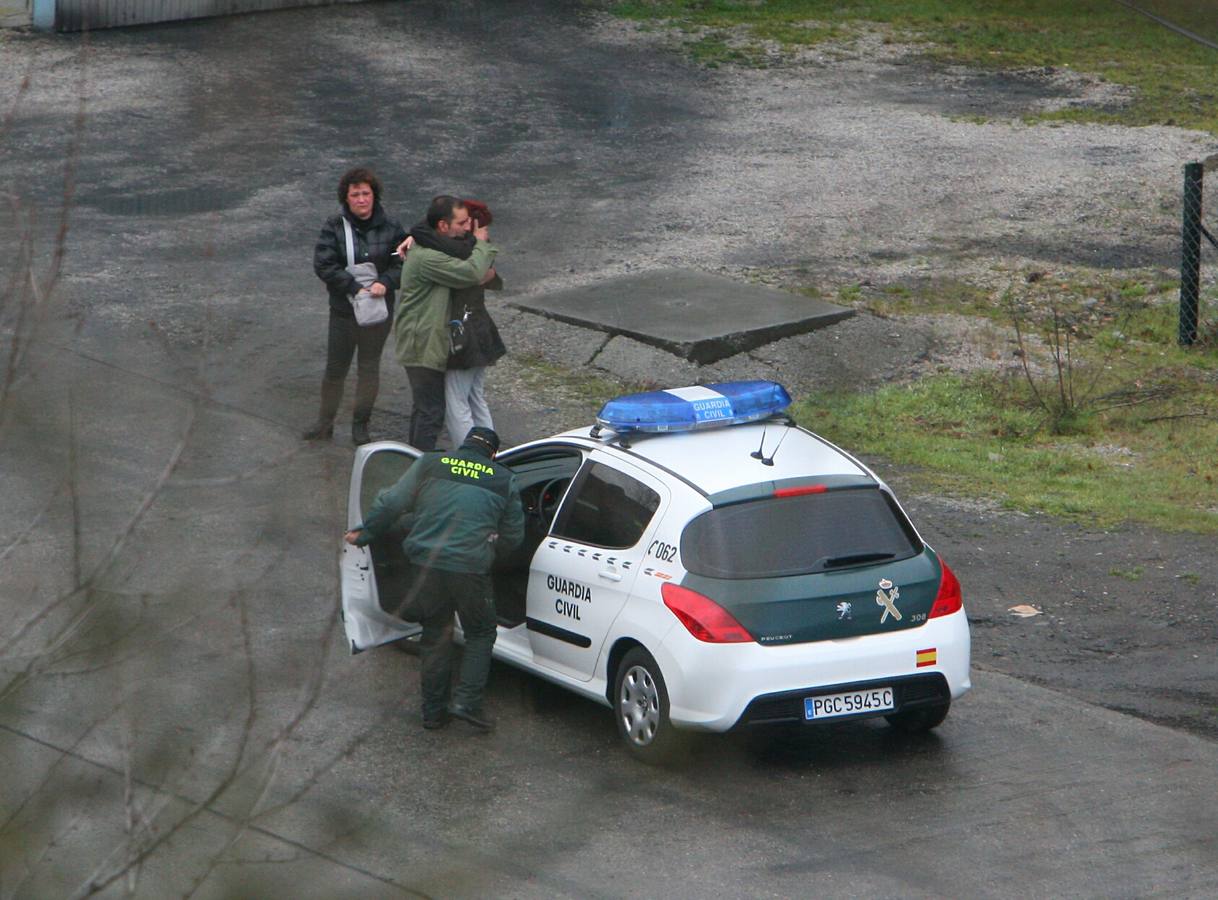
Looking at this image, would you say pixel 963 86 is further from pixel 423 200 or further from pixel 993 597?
pixel 993 597

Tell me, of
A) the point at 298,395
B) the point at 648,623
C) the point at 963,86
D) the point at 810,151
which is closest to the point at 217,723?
the point at 648,623

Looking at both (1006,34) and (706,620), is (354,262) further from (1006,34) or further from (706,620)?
(1006,34)

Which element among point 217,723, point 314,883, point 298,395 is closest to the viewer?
point 314,883

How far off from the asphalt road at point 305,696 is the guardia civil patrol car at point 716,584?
1.07ft

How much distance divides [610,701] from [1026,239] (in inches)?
427

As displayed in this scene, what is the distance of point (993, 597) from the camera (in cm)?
944

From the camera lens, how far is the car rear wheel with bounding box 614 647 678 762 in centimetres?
699

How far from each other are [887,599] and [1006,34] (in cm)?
2082

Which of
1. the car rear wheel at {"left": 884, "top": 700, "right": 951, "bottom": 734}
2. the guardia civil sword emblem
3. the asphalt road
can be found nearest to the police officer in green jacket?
the asphalt road

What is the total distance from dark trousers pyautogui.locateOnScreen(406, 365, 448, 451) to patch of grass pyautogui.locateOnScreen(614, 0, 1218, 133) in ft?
45.5

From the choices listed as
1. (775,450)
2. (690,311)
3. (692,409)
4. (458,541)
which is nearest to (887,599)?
(775,450)

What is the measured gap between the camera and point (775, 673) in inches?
269

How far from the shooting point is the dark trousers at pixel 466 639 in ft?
24.1

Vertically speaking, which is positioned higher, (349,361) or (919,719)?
(919,719)
